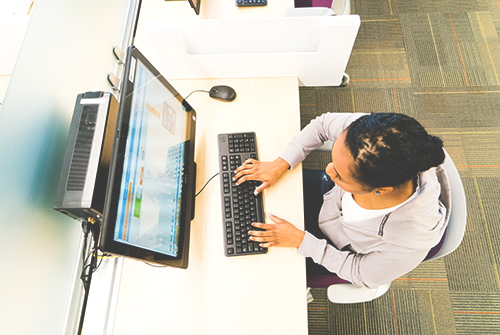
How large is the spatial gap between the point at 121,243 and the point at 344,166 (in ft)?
1.89

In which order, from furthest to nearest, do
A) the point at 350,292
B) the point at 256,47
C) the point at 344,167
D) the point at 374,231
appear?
the point at 256,47
the point at 350,292
the point at 374,231
the point at 344,167

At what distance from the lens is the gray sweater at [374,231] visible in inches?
32.3

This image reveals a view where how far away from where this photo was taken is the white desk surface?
3.17 ft

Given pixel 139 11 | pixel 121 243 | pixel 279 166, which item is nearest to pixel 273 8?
pixel 139 11

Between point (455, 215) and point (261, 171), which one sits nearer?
point (455, 215)

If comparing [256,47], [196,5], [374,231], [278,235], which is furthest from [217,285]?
[196,5]

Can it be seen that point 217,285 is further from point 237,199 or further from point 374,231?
point 374,231

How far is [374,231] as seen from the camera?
3.10 feet

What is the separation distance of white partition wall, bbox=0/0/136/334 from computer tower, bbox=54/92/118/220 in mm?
65

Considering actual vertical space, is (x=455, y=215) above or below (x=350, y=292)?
above

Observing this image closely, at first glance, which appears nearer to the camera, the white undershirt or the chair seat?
the white undershirt

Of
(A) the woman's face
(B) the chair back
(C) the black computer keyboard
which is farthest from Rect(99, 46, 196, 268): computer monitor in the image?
(B) the chair back

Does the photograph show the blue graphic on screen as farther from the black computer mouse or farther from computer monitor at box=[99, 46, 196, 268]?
the black computer mouse

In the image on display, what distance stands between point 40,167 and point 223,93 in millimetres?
656
